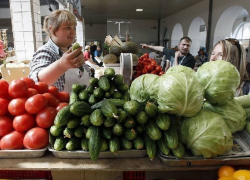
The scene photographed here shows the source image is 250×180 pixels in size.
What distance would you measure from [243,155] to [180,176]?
41 cm

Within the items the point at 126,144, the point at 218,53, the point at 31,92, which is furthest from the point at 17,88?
the point at 218,53

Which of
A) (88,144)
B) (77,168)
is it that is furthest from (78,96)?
(77,168)

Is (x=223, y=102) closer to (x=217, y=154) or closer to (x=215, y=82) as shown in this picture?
(x=215, y=82)

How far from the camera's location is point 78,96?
1373mm

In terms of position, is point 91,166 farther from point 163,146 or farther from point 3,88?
point 3,88

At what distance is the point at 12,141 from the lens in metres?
1.20

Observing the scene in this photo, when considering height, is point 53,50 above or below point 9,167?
above

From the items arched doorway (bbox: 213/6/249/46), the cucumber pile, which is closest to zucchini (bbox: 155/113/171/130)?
the cucumber pile

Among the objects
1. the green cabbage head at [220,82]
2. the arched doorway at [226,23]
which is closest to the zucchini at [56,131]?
the green cabbage head at [220,82]

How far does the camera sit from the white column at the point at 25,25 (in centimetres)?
478

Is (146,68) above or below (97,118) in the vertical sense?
above

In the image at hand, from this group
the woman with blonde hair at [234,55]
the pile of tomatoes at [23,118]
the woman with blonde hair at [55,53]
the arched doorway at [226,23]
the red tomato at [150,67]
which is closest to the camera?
the pile of tomatoes at [23,118]

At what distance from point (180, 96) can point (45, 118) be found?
826 millimetres

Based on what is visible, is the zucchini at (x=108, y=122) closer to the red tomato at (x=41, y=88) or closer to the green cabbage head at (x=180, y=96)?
the green cabbage head at (x=180, y=96)
